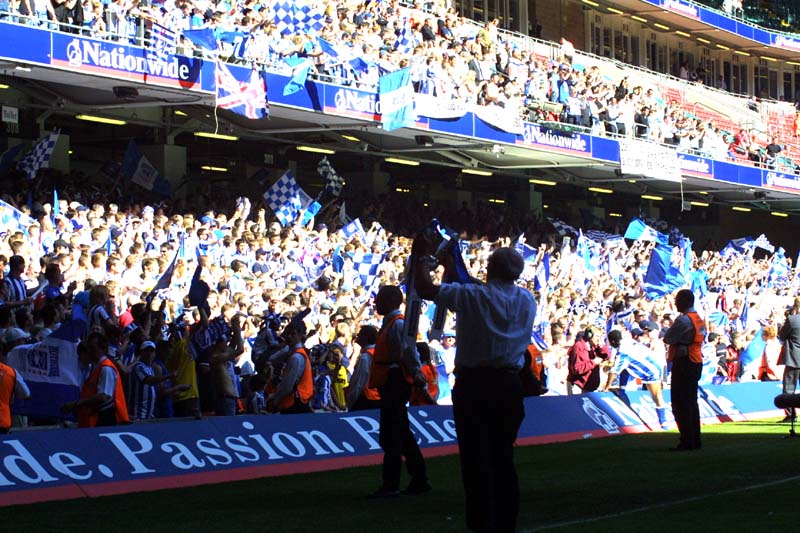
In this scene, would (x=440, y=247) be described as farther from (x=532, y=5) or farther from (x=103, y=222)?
(x=532, y=5)

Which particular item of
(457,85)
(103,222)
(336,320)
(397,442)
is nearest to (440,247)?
(397,442)

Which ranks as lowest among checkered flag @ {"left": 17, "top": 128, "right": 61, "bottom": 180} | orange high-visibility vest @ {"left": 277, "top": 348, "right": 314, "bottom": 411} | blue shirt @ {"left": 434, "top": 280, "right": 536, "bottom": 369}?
orange high-visibility vest @ {"left": 277, "top": 348, "right": 314, "bottom": 411}

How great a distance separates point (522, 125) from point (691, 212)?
73.5ft

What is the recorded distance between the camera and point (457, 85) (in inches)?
1250

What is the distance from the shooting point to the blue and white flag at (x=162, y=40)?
904 inches

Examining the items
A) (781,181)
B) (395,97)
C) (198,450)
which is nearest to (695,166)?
(781,181)

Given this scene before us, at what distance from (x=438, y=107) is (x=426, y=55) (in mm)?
2664

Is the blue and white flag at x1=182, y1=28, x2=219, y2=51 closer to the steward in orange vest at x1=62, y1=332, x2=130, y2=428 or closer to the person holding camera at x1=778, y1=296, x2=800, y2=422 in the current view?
the person holding camera at x1=778, y1=296, x2=800, y2=422

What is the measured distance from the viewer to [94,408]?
13.4 m

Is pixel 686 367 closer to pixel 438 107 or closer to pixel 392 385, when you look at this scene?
pixel 392 385

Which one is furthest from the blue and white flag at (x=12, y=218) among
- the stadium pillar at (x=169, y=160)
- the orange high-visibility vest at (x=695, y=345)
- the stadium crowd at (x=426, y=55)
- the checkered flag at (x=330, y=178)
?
the checkered flag at (x=330, y=178)

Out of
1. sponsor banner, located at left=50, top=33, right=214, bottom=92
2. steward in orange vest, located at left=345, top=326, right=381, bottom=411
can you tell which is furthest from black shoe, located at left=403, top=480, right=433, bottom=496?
sponsor banner, located at left=50, top=33, right=214, bottom=92

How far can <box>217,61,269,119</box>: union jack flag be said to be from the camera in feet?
78.6

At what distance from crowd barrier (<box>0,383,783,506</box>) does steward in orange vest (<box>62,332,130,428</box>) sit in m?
0.40
